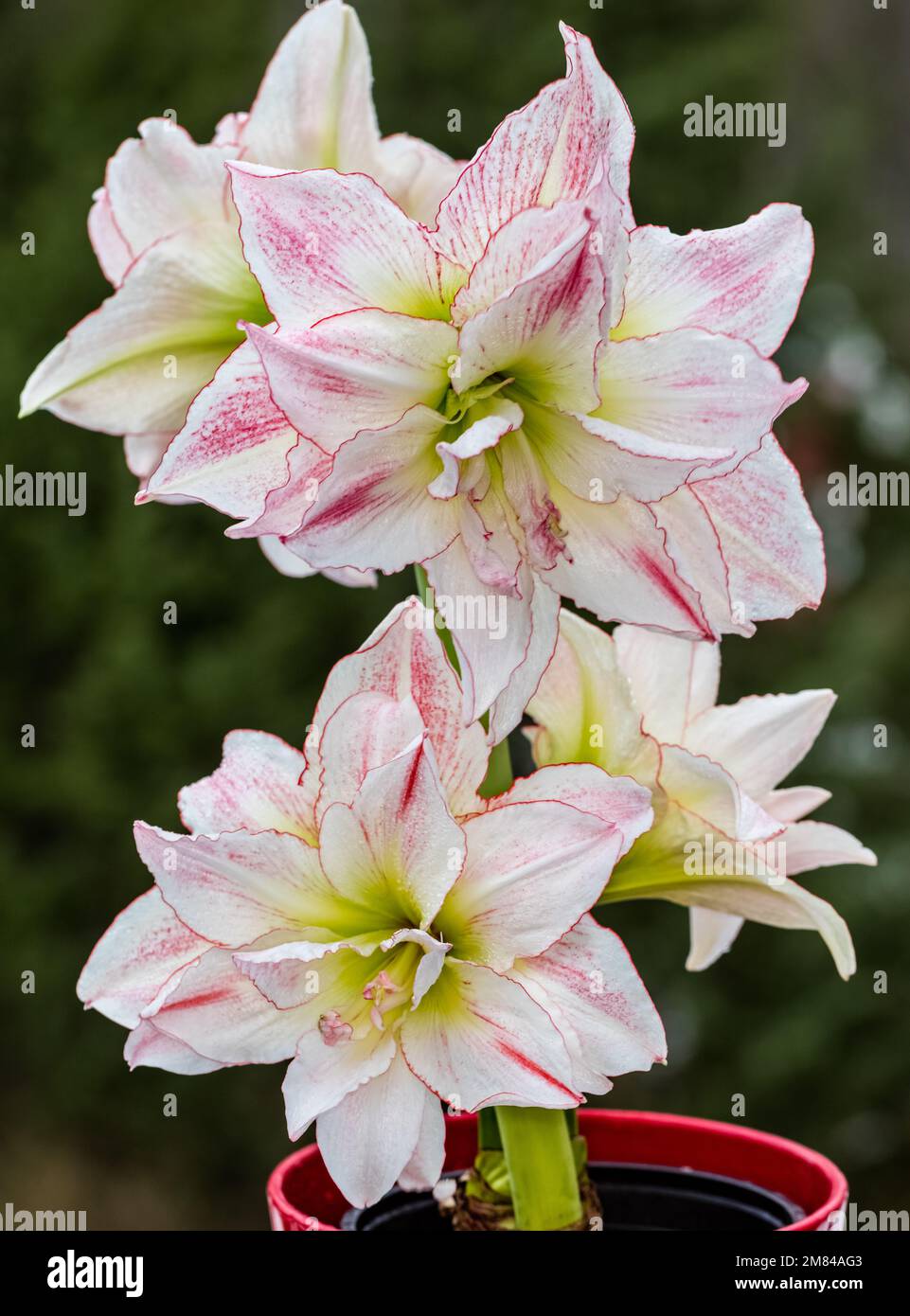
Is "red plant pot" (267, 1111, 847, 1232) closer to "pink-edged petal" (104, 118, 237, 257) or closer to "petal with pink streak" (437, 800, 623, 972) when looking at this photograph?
"petal with pink streak" (437, 800, 623, 972)

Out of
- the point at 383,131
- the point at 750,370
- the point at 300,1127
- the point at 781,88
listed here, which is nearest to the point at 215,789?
the point at 300,1127

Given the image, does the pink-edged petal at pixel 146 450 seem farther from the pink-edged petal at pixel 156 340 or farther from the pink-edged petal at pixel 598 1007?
the pink-edged petal at pixel 598 1007

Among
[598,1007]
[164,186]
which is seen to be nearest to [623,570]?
[598,1007]

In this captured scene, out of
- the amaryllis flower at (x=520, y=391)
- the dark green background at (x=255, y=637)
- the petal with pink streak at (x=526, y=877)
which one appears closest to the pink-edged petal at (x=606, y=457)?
the amaryllis flower at (x=520, y=391)

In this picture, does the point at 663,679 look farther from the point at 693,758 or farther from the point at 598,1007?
the point at 598,1007

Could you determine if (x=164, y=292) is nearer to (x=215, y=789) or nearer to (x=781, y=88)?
(x=215, y=789)

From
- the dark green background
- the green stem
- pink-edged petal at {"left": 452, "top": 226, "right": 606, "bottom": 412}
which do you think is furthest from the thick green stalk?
the dark green background

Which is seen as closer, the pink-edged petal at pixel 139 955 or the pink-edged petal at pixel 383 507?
the pink-edged petal at pixel 383 507
